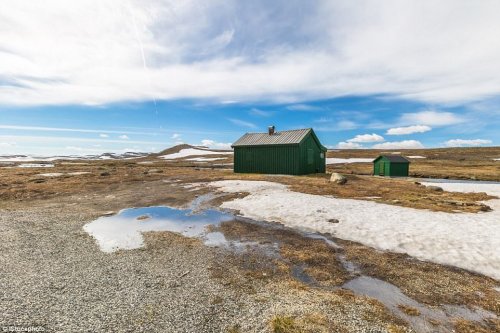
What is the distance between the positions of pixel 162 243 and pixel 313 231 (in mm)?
7823

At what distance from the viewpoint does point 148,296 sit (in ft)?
25.2

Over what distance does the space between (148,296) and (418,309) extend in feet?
24.8

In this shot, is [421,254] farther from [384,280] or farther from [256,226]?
[256,226]

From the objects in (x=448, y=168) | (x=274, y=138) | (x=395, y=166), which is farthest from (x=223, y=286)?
(x=448, y=168)

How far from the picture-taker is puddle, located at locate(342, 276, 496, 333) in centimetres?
659

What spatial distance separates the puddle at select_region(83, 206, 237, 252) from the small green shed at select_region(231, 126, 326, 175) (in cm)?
2228

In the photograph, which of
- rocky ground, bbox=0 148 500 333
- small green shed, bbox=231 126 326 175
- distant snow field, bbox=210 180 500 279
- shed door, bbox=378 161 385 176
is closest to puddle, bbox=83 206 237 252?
rocky ground, bbox=0 148 500 333

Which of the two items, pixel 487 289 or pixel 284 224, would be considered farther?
pixel 284 224

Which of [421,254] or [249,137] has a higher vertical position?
[249,137]

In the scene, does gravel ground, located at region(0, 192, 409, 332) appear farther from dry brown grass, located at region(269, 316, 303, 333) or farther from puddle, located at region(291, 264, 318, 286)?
puddle, located at region(291, 264, 318, 286)

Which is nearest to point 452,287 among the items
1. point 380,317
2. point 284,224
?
point 380,317

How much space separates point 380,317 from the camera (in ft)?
22.3

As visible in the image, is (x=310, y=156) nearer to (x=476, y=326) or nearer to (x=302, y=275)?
(x=302, y=275)

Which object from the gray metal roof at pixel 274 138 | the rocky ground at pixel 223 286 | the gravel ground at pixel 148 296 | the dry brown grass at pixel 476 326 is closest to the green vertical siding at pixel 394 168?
the gray metal roof at pixel 274 138
